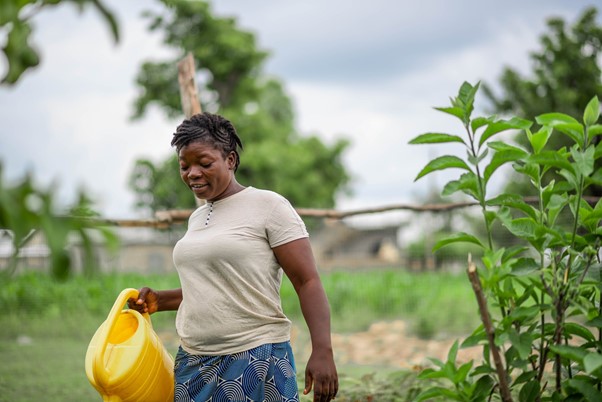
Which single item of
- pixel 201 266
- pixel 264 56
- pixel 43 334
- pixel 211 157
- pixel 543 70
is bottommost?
pixel 43 334

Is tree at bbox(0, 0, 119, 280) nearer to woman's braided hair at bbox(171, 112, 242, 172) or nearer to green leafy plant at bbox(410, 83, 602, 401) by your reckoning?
green leafy plant at bbox(410, 83, 602, 401)

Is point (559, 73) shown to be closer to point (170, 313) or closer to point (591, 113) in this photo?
Result: point (170, 313)

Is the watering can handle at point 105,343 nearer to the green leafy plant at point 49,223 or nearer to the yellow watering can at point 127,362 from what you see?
the yellow watering can at point 127,362

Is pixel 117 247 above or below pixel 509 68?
below

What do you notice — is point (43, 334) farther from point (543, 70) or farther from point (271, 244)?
point (543, 70)

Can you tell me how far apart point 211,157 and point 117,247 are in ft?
5.05

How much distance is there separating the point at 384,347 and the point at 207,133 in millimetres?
6114

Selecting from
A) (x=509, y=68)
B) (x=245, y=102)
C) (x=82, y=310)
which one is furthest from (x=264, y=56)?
(x=82, y=310)

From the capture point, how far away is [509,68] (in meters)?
15.2

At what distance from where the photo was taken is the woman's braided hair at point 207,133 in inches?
92.0

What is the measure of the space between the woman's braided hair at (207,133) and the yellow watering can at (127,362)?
53 centimetres

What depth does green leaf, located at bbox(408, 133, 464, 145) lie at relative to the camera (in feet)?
6.68

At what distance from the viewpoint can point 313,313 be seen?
2213mm

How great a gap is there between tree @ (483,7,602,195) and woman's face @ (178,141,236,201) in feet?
40.6
